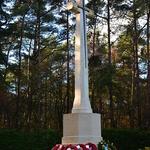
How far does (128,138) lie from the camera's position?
18.1 metres

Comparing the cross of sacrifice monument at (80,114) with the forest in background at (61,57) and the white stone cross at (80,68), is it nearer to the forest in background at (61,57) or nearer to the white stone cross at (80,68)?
the white stone cross at (80,68)

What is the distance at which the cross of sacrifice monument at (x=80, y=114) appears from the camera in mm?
10523

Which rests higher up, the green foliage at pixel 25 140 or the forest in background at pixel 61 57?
the forest in background at pixel 61 57

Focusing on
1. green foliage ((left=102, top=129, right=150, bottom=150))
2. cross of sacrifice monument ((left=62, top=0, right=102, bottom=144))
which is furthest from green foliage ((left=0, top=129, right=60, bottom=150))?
cross of sacrifice monument ((left=62, top=0, right=102, bottom=144))

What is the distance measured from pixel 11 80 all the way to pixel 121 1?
9.80 m

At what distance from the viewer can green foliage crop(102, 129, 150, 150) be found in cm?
1783

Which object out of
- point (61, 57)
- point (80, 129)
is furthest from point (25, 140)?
point (61, 57)

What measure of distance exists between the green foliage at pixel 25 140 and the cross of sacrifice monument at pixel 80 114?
520 cm

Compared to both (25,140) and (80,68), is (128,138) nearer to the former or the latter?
(25,140)

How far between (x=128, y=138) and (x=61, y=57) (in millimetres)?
11557

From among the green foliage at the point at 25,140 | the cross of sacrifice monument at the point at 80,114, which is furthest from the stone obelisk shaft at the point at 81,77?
the green foliage at the point at 25,140

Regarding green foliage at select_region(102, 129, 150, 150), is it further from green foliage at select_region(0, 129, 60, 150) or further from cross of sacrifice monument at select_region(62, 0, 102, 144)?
cross of sacrifice monument at select_region(62, 0, 102, 144)

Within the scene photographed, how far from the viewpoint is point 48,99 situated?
31469 mm

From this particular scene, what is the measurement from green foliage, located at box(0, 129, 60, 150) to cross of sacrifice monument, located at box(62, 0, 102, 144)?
205 inches
